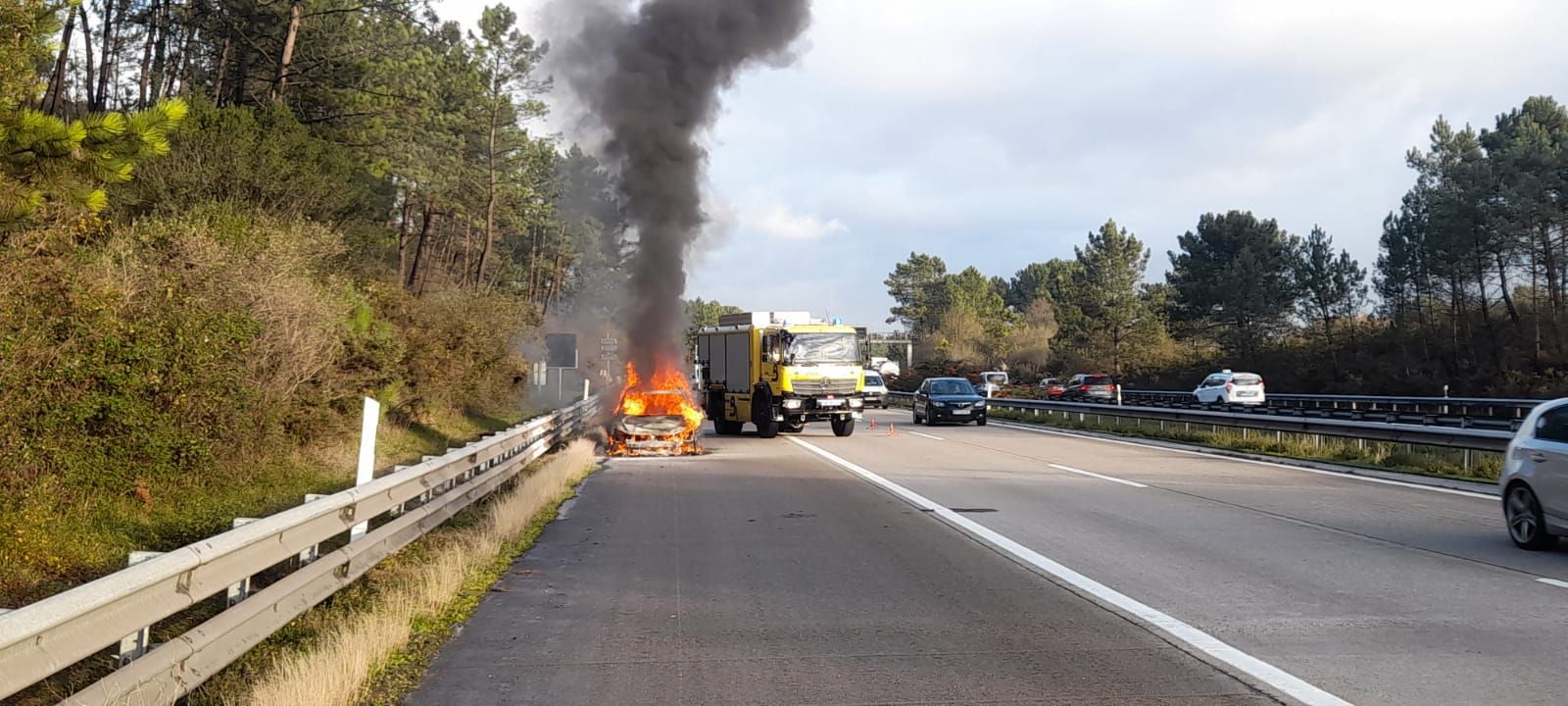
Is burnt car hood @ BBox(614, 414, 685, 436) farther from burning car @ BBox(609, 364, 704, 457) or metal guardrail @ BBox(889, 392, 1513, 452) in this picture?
metal guardrail @ BBox(889, 392, 1513, 452)

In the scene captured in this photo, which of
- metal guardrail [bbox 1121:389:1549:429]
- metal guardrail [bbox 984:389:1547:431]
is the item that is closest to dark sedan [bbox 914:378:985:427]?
metal guardrail [bbox 984:389:1547:431]

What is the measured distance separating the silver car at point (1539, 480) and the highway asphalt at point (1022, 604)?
224 millimetres

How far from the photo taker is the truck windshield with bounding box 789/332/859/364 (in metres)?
26.9

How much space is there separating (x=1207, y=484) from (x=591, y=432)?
1572cm

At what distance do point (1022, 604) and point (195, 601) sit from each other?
5.04 metres

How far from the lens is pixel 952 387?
3584 centimetres

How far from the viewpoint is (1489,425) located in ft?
82.3

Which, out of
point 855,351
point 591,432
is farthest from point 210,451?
point 855,351

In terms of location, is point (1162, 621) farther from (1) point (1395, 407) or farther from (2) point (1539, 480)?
(1) point (1395, 407)

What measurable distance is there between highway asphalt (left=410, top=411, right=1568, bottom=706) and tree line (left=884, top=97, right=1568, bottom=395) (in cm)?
3776

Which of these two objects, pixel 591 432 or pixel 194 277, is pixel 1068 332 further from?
pixel 194 277

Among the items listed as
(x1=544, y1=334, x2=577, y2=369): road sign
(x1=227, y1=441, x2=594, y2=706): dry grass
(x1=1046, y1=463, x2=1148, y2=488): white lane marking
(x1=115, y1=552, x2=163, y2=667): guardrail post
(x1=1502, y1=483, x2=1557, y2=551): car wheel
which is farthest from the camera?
(x1=544, y1=334, x2=577, y2=369): road sign

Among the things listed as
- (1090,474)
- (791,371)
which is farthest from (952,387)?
(1090,474)

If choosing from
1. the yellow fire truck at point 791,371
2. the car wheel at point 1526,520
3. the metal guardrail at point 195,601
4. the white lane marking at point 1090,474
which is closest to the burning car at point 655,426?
the yellow fire truck at point 791,371
